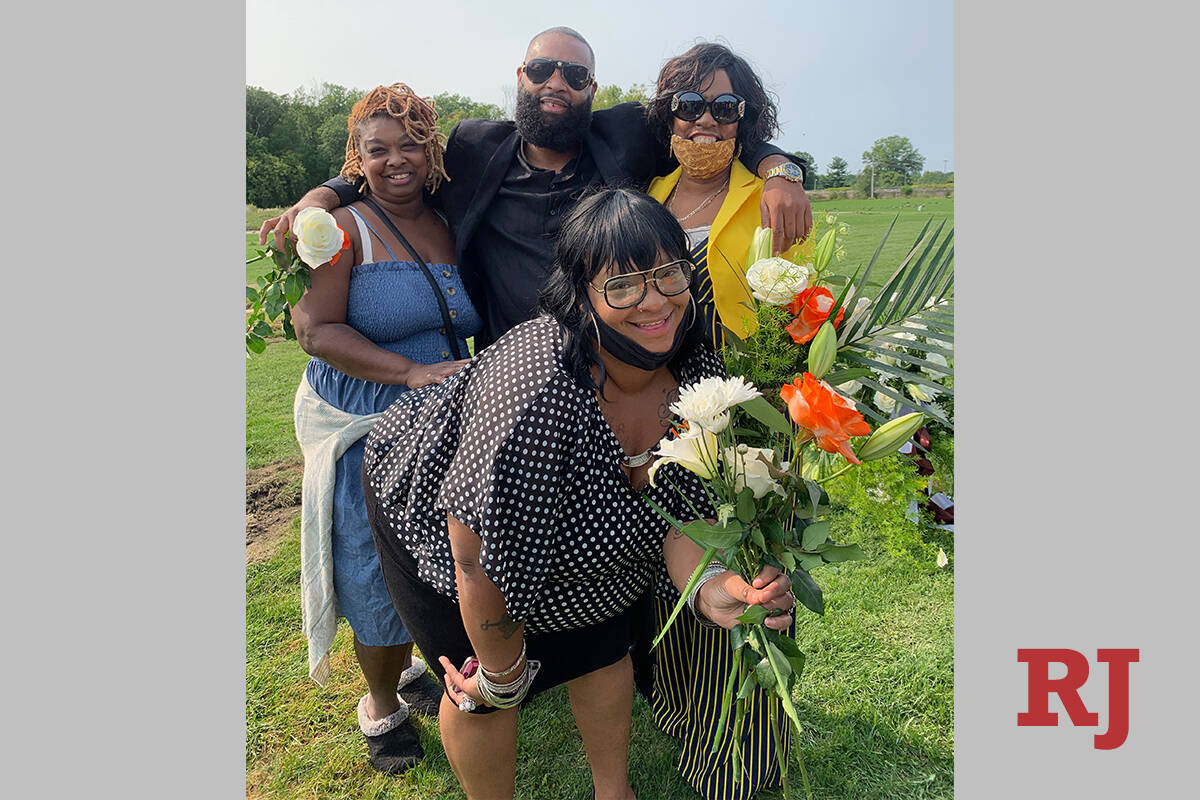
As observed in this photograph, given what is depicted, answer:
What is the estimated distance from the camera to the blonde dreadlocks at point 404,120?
9.55ft

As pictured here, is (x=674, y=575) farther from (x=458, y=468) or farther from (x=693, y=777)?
(x=693, y=777)

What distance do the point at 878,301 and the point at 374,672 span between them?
97.3 inches

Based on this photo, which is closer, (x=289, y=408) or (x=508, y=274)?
(x=508, y=274)

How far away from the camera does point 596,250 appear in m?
2.12

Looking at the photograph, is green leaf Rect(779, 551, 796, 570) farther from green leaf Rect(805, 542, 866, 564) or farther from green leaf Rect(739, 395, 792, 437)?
green leaf Rect(739, 395, 792, 437)

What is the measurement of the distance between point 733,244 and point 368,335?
1.41m

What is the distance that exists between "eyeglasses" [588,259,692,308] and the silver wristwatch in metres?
0.86

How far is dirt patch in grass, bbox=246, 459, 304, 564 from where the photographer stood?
5.08 m

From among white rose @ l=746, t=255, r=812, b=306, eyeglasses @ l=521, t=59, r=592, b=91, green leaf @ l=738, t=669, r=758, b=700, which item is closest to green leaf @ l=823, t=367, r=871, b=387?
white rose @ l=746, t=255, r=812, b=306

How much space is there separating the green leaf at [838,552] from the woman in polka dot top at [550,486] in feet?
0.51
